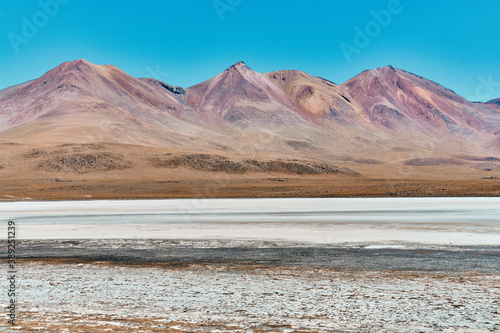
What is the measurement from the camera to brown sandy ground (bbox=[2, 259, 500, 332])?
8305 mm

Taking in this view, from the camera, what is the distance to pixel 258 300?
998 centimetres

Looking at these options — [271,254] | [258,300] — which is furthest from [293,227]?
[258,300]

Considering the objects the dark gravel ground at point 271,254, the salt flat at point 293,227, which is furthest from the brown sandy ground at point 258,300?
the salt flat at point 293,227

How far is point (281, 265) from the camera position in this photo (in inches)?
549

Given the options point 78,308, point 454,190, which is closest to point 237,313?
point 78,308

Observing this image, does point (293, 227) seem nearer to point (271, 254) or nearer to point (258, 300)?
point (271, 254)

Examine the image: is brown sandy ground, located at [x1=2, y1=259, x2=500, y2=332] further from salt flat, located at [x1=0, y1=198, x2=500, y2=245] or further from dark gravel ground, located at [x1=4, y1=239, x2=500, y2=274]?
salt flat, located at [x1=0, y1=198, x2=500, y2=245]

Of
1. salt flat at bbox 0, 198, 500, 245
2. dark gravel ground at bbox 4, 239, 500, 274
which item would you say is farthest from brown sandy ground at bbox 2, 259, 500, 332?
salt flat at bbox 0, 198, 500, 245

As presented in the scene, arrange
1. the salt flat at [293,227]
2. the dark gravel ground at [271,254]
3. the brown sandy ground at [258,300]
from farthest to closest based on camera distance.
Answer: the salt flat at [293,227], the dark gravel ground at [271,254], the brown sandy ground at [258,300]

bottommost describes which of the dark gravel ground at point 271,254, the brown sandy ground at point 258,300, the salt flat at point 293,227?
the brown sandy ground at point 258,300

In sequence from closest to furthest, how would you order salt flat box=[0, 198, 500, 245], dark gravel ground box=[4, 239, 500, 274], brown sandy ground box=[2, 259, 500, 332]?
1. brown sandy ground box=[2, 259, 500, 332]
2. dark gravel ground box=[4, 239, 500, 274]
3. salt flat box=[0, 198, 500, 245]

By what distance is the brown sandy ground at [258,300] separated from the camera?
830cm

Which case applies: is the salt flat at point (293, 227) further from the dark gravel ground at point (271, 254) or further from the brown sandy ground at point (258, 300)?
the brown sandy ground at point (258, 300)

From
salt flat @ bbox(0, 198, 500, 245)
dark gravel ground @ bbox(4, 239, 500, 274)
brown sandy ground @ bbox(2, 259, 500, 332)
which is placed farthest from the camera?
salt flat @ bbox(0, 198, 500, 245)
